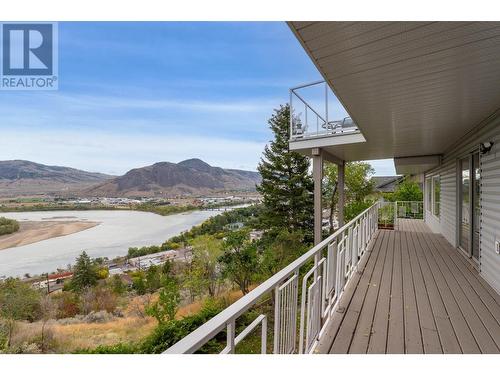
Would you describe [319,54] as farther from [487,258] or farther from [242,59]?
[242,59]

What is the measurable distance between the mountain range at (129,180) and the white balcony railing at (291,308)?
2057 cm

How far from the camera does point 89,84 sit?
3672 cm

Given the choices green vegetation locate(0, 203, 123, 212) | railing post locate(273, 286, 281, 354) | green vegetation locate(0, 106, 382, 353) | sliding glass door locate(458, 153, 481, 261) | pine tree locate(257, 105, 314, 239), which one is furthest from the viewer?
pine tree locate(257, 105, 314, 239)

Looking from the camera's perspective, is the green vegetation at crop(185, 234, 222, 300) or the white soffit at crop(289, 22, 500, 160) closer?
the white soffit at crop(289, 22, 500, 160)

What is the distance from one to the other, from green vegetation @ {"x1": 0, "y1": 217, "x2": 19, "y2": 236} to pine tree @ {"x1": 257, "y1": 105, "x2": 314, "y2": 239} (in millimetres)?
17017

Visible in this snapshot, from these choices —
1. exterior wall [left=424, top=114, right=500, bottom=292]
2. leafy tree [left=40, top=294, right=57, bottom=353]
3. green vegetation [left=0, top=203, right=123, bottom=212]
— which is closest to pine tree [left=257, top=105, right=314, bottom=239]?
green vegetation [left=0, top=203, right=123, bottom=212]

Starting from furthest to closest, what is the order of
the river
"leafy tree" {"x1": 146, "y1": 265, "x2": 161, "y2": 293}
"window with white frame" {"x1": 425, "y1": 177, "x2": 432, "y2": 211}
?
the river → "leafy tree" {"x1": 146, "y1": 265, "x2": 161, "y2": 293} → "window with white frame" {"x1": 425, "y1": 177, "x2": 432, "y2": 211}

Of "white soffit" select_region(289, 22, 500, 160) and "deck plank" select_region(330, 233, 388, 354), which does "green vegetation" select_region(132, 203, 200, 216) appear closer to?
"deck plank" select_region(330, 233, 388, 354)

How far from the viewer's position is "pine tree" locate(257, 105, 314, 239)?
21312 millimetres

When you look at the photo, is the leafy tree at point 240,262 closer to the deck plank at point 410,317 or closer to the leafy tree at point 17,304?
the deck plank at point 410,317

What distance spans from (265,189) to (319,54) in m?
20.2

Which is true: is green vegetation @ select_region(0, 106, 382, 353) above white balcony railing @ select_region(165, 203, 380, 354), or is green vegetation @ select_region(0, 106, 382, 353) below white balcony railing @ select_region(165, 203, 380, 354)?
below

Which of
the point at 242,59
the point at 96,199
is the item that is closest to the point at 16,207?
the point at 96,199
